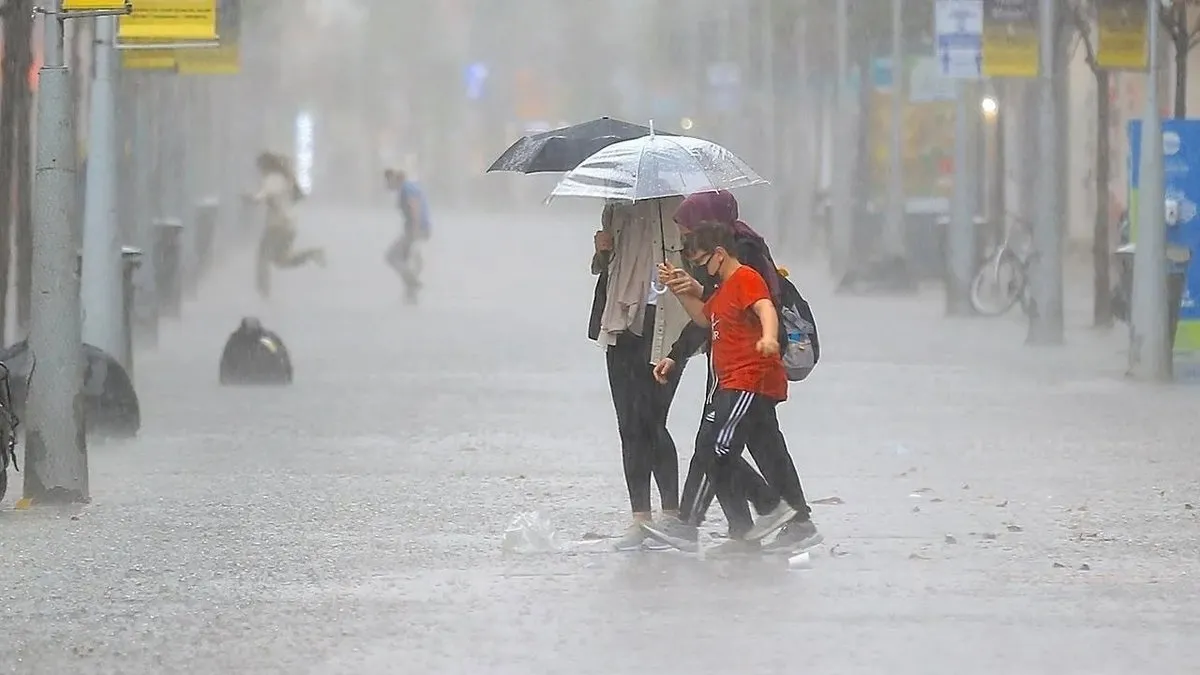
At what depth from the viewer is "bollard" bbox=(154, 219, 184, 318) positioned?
30.0 m

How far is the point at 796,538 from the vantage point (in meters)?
11.2

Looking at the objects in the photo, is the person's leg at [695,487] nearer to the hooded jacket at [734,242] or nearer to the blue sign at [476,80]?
the hooded jacket at [734,242]

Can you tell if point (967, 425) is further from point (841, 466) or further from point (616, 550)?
point (616, 550)

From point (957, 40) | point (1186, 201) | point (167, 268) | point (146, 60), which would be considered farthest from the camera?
point (167, 268)

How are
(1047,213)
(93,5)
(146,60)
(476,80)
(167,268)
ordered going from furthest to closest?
(476,80), (167,268), (1047,213), (146,60), (93,5)

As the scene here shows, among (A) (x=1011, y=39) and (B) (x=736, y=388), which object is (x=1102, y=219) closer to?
(A) (x=1011, y=39)

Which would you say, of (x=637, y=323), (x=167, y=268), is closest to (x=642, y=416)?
(x=637, y=323)

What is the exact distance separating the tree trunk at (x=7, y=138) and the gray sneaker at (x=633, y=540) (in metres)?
9.37

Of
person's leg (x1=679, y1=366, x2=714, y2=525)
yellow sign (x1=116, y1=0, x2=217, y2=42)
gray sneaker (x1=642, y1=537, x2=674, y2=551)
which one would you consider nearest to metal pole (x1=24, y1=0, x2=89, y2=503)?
gray sneaker (x1=642, y1=537, x2=674, y2=551)

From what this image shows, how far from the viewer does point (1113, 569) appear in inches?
427

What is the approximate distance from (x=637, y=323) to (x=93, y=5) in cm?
334

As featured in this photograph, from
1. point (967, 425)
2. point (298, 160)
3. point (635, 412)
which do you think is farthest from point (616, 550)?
point (298, 160)

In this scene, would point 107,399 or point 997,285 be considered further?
point 997,285

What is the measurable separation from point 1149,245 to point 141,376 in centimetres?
772
